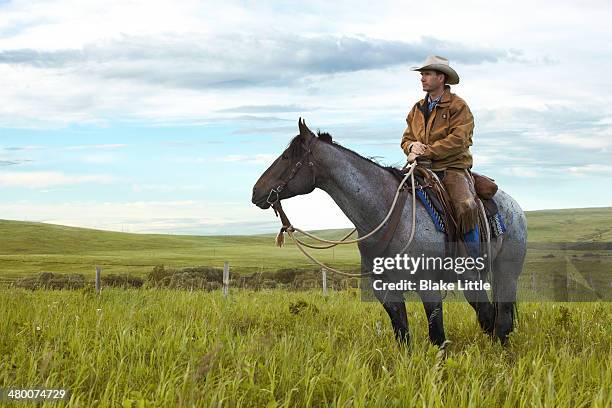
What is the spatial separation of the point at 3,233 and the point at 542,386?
92.7 meters

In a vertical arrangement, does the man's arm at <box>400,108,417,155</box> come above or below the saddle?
above

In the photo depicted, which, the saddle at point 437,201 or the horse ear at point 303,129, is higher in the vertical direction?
the horse ear at point 303,129

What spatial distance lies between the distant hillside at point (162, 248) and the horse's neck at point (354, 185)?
154 ft

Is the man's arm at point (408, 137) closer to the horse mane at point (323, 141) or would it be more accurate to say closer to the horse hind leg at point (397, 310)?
the horse mane at point (323, 141)

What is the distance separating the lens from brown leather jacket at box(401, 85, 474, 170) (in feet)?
25.4

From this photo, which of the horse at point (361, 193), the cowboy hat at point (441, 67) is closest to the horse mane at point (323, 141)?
the horse at point (361, 193)

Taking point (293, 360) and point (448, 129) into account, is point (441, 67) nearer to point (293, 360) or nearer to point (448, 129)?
point (448, 129)

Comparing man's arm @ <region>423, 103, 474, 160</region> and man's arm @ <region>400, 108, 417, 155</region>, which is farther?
man's arm @ <region>400, 108, 417, 155</region>

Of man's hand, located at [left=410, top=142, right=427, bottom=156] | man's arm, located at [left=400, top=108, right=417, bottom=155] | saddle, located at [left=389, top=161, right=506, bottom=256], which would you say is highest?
man's arm, located at [left=400, top=108, right=417, bottom=155]

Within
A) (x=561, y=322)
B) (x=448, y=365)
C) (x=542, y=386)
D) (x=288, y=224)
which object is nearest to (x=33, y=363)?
(x=288, y=224)

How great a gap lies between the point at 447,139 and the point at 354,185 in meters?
1.41

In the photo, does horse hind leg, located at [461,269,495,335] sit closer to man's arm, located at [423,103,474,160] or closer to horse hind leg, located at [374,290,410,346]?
horse hind leg, located at [374,290,410,346]

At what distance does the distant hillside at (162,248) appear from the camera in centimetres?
6112

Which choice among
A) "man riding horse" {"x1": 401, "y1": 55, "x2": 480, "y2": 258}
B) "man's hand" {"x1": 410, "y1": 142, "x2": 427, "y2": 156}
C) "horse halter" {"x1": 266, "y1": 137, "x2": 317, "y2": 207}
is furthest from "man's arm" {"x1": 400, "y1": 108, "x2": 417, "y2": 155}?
"horse halter" {"x1": 266, "y1": 137, "x2": 317, "y2": 207}
